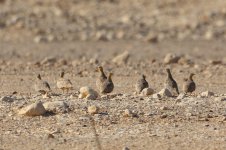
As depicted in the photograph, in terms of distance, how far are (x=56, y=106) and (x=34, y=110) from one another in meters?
0.34

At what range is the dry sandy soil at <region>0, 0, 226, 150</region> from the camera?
1047cm

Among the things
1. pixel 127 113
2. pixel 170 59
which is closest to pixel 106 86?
pixel 127 113

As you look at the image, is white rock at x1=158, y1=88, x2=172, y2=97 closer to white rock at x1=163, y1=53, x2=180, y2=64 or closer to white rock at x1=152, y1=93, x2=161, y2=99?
white rock at x1=152, y1=93, x2=161, y2=99

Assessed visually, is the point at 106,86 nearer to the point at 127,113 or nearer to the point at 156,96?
the point at 156,96

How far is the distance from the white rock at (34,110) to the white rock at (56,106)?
0.16 m

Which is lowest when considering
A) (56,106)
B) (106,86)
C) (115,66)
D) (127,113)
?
(127,113)

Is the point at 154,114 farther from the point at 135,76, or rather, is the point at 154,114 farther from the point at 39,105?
Result: the point at 135,76

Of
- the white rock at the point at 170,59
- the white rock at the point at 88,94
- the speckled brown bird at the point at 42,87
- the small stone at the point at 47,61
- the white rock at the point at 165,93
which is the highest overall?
the small stone at the point at 47,61

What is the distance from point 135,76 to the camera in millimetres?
16578

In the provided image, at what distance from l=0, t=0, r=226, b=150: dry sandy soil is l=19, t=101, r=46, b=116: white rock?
72 millimetres

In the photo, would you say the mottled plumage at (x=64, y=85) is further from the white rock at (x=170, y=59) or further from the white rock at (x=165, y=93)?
the white rock at (x=170, y=59)

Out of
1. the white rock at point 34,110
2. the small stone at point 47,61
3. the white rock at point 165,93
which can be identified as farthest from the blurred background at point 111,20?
the white rock at point 34,110

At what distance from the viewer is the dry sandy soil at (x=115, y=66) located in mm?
10470

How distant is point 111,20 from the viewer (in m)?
29.7
